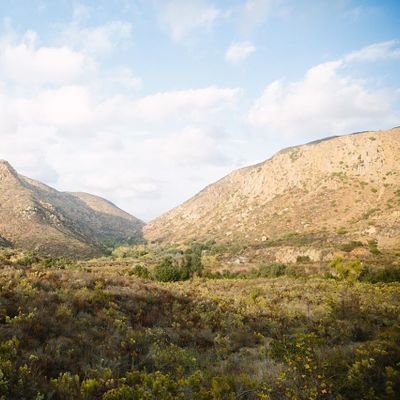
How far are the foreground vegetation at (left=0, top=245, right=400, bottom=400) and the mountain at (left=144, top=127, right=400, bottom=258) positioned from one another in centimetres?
3847

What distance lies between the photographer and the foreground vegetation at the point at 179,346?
16.3 feet

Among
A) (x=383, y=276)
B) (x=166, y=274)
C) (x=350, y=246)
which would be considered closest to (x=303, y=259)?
(x=350, y=246)

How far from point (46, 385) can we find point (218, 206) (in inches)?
4482

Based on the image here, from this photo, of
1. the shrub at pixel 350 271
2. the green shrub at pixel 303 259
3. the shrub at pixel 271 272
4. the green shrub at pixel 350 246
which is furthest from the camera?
the green shrub at pixel 303 259

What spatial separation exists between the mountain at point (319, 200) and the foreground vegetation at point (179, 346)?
38.5 m

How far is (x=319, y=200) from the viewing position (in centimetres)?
7350

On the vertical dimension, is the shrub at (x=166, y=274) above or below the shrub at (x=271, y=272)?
above

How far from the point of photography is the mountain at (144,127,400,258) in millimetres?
57094

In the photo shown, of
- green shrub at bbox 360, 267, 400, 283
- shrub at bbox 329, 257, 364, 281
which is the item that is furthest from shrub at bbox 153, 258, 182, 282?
green shrub at bbox 360, 267, 400, 283

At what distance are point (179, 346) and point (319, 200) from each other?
237 ft

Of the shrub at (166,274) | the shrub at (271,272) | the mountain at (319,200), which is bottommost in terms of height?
the shrub at (271,272)

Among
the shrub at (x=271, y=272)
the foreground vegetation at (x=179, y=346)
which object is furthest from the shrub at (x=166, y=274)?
the foreground vegetation at (x=179, y=346)

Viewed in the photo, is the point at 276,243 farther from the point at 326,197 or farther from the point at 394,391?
the point at 394,391

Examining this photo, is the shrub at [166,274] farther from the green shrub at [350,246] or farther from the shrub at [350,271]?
the green shrub at [350,246]
